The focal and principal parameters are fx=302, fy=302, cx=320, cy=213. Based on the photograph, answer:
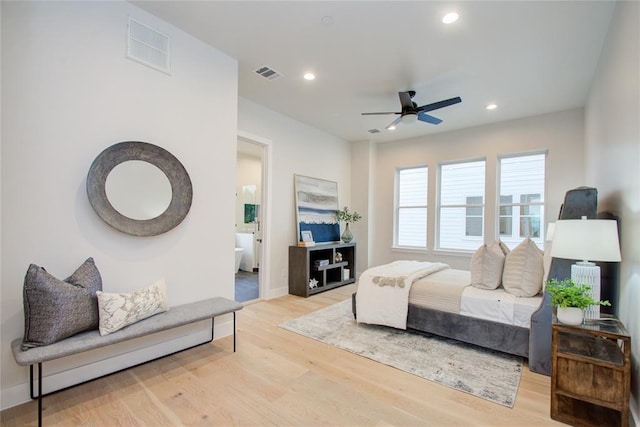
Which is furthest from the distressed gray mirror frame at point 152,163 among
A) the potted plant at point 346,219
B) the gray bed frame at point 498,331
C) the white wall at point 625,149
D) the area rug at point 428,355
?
the potted plant at point 346,219

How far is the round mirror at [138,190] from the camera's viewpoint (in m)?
2.38

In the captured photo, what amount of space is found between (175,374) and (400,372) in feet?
5.99

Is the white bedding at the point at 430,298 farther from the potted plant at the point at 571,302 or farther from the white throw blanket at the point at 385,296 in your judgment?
the potted plant at the point at 571,302

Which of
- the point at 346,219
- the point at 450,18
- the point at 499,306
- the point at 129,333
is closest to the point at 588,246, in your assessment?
the point at 499,306

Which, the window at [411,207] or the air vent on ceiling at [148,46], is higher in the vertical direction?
the air vent on ceiling at [148,46]

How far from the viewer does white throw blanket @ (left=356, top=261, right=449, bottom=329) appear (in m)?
3.26

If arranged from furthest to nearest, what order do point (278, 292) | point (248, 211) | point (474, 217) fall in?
point (248, 211), point (474, 217), point (278, 292)

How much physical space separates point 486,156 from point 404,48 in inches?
126

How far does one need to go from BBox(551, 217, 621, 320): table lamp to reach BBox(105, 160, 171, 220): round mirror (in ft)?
10.2

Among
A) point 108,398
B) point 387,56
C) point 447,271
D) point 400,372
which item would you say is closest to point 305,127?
point 387,56

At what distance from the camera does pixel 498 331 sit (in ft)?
8.97

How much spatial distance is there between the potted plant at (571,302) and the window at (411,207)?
4.07 metres

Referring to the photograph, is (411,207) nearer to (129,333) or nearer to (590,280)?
(590,280)

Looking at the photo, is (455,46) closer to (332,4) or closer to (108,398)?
(332,4)
